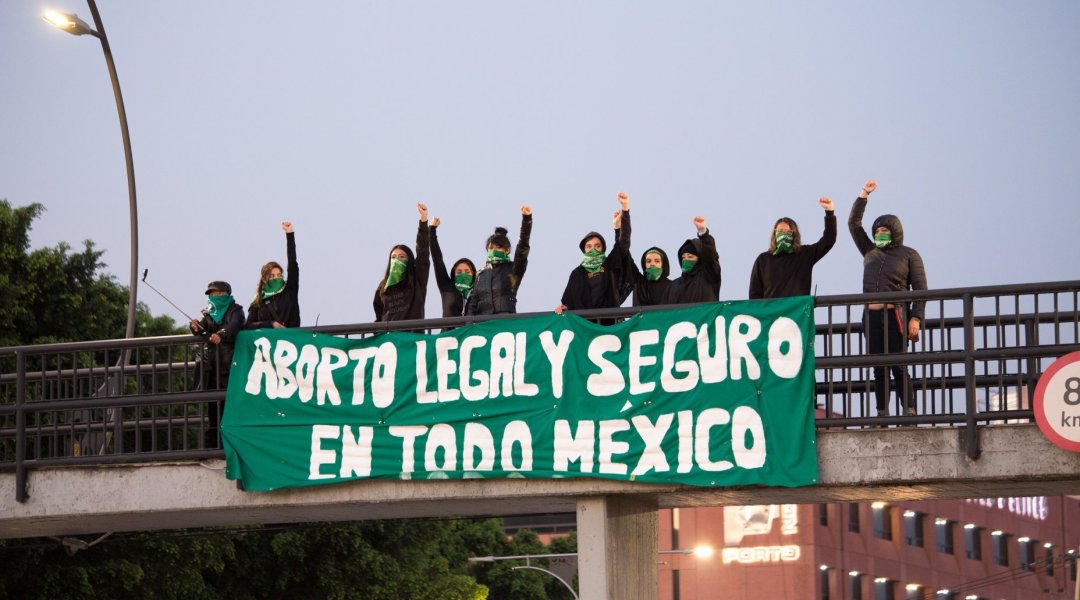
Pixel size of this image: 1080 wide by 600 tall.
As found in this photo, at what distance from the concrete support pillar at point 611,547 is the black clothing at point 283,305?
3817 millimetres

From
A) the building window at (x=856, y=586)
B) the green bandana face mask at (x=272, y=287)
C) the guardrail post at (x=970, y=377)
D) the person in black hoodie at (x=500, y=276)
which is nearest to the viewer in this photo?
→ the guardrail post at (x=970, y=377)

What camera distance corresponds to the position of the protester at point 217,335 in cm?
1689

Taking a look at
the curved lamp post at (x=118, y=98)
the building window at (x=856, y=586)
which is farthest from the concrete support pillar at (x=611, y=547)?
the building window at (x=856, y=586)

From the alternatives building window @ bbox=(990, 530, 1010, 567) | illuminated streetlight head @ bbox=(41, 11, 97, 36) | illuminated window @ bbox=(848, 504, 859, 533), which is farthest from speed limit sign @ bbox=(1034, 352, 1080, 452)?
building window @ bbox=(990, 530, 1010, 567)

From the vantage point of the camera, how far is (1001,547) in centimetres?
9688

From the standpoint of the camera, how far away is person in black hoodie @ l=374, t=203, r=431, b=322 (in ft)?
55.6

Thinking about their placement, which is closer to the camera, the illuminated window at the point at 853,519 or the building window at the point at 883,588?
the building window at the point at 883,588

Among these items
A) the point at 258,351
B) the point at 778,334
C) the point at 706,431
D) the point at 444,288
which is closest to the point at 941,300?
the point at 778,334

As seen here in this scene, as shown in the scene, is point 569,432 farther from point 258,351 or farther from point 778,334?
point 258,351

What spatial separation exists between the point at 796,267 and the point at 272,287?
5.56 m

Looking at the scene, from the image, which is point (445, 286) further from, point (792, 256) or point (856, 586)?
point (856, 586)

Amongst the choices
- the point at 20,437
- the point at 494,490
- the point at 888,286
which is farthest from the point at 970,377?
the point at 20,437

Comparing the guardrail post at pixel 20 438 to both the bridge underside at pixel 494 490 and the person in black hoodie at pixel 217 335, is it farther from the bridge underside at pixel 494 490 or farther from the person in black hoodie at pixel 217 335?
the person in black hoodie at pixel 217 335

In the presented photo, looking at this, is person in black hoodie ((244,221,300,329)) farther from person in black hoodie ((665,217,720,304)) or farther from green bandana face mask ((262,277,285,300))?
person in black hoodie ((665,217,720,304))
